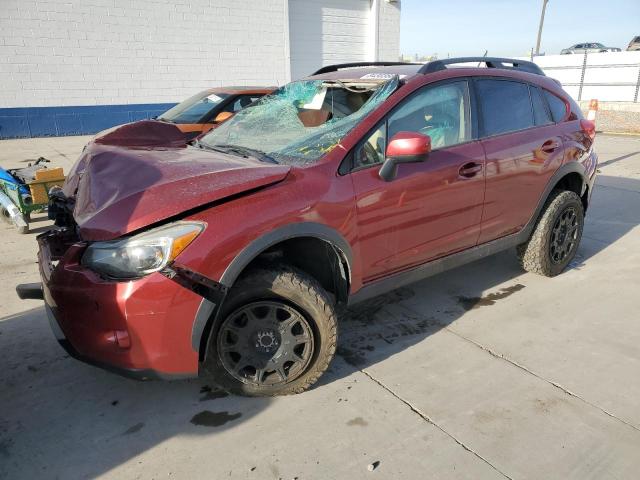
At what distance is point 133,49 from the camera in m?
13.1

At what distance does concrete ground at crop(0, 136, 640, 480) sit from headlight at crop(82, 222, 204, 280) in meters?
0.88

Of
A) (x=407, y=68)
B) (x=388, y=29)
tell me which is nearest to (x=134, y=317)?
(x=407, y=68)

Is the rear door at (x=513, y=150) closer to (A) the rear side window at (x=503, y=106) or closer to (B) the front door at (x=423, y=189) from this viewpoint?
(A) the rear side window at (x=503, y=106)

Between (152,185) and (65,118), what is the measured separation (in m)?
12.1

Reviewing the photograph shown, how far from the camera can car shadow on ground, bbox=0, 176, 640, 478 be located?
2.43 m


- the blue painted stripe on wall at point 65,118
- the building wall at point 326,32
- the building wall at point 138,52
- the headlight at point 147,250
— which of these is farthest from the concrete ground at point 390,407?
the building wall at point 326,32

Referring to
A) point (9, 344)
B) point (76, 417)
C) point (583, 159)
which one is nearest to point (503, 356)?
point (583, 159)

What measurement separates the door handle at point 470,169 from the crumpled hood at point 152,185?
1314mm

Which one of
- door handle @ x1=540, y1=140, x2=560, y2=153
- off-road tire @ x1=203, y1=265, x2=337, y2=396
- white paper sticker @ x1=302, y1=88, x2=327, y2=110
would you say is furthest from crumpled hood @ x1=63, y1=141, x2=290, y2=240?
door handle @ x1=540, y1=140, x2=560, y2=153

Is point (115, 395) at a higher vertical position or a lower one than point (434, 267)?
lower

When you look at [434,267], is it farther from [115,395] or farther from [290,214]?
[115,395]

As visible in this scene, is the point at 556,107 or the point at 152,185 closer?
the point at 152,185

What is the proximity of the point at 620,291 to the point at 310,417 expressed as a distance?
2.98 metres

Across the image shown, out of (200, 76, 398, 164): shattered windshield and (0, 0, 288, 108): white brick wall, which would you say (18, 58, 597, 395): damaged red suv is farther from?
(0, 0, 288, 108): white brick wall
